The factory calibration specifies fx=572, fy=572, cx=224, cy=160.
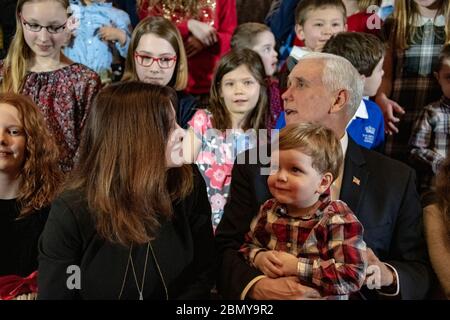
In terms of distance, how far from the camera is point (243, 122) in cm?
281

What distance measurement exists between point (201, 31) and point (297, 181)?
160cm

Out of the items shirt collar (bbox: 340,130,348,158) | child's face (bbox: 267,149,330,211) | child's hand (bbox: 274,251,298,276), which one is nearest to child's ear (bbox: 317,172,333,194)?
child's face (bbox: 267,149,330,211)

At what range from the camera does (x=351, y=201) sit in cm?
195

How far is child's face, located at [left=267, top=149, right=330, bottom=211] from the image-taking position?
1.70 meters

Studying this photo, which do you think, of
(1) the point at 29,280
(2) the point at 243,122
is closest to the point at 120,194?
(1) the point at 29,280

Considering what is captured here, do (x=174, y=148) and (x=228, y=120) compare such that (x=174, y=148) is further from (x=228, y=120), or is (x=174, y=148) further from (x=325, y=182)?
(x=228, y=120)

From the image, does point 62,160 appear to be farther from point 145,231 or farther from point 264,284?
point 264,284

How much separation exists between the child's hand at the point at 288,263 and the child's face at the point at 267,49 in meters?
1.55

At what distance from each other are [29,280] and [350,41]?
1.69 meters

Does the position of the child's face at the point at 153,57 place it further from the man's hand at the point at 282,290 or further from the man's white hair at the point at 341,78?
the man's hand at the point at 282,290

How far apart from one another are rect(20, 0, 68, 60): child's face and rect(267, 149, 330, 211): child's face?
1.41m

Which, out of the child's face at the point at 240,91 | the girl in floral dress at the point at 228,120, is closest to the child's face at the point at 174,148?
the girl in floral dress at the point at 228,120

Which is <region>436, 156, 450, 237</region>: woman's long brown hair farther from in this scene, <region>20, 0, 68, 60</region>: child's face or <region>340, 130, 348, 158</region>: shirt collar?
<region>20, 0, 68, 60</region>: child's face

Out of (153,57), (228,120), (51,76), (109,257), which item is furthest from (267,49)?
(109,257)
